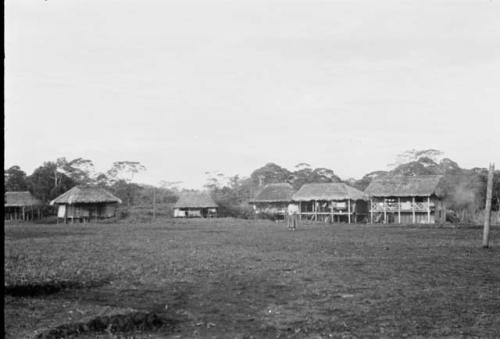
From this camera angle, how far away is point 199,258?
17.5 meters

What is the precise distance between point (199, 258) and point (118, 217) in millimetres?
43553

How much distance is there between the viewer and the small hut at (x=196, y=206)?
68.9 metres

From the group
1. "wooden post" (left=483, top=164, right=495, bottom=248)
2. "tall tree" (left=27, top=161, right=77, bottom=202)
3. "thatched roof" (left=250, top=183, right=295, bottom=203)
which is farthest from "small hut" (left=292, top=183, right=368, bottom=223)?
"wooden post" (left=483, top=164, right=495, bottom=248)

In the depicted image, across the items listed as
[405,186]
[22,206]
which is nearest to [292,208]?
[405,186]

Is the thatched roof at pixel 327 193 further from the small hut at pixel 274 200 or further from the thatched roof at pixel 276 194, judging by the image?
the small hut at pixel 274 200

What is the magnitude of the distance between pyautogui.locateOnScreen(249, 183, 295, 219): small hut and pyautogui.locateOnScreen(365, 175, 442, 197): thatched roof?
1170 cm

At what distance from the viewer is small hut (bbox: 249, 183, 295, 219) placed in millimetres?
66375

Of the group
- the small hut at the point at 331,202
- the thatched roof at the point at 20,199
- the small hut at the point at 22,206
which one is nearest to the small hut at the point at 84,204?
the thatched roof at the point at 20,199

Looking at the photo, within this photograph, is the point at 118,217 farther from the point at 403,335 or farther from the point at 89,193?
the point at 403,335

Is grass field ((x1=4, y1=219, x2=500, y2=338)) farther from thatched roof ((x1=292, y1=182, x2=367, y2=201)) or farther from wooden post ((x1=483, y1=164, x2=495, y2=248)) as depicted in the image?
thatched roof ((x1=292, y1=182, x2=367, y2=201))

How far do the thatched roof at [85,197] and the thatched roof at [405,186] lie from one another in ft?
93.0

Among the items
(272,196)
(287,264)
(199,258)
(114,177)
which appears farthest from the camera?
(114,177)

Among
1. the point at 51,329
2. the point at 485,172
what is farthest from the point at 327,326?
the point at 485,172

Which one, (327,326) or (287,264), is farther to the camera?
(287,264)
